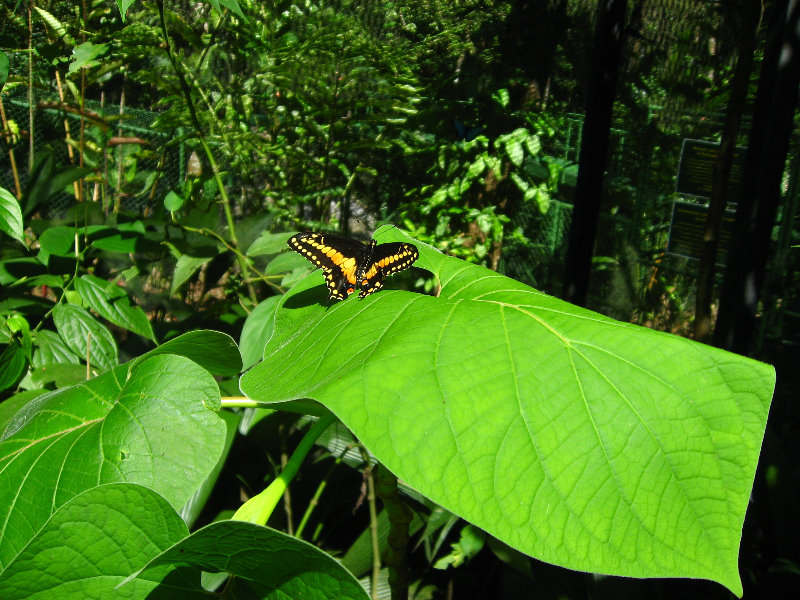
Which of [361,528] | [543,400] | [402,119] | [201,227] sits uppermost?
[402,119]

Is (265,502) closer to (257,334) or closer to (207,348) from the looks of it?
(207,348)

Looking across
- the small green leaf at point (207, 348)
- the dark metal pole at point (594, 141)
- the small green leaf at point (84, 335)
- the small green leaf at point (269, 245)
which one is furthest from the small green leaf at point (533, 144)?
the small green leaf at point (207, 348)

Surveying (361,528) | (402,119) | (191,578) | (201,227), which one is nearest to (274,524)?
(361,528)

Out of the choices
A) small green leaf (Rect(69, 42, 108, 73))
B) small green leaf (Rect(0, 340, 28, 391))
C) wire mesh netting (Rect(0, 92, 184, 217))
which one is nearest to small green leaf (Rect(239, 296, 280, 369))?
small green leaf (Rect(0, 340, 28, 391))

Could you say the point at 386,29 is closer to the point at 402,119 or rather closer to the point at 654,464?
the point at 402,119

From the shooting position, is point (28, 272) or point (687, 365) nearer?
point (687, 365)

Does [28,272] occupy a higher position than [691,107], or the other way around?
[691,107]
